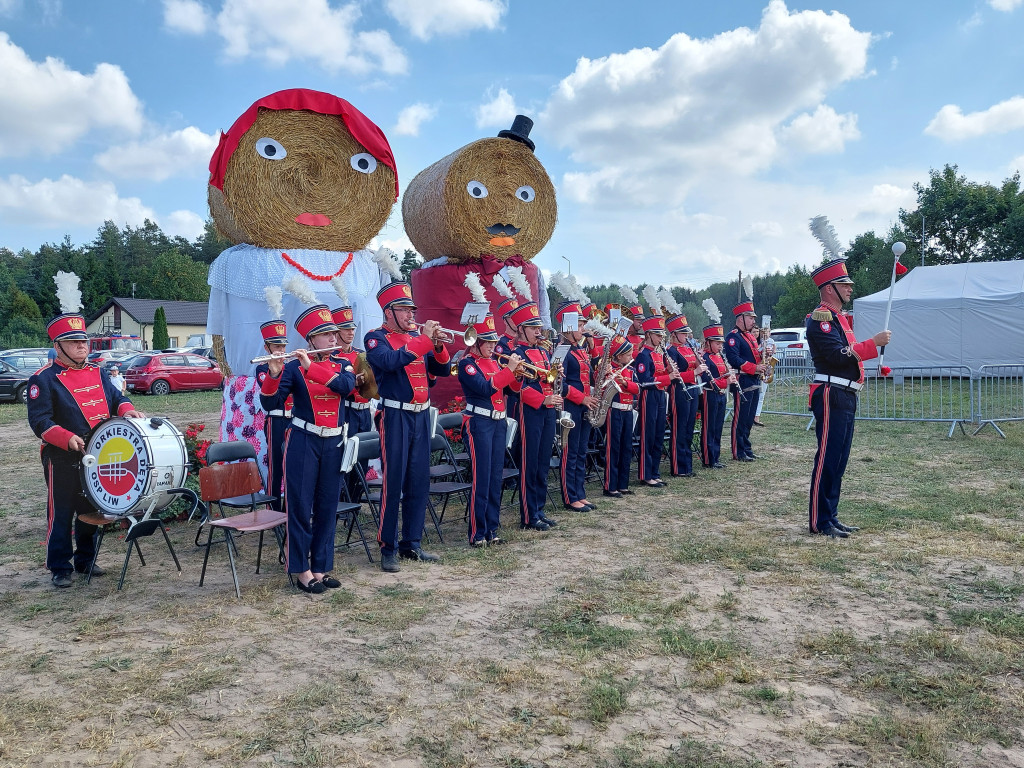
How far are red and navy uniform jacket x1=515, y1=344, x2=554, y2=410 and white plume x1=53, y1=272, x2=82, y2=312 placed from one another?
3.59m

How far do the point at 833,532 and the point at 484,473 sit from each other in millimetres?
3086

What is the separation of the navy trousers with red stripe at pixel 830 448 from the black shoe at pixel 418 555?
3333 millimetres

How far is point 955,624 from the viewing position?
4.45 meters

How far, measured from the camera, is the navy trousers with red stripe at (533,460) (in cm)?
711

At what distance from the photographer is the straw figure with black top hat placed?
9.24 meters

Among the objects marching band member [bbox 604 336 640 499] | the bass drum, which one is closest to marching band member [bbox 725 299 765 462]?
marching band member [bbox 604 336 640 499]

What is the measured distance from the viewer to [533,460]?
7.17 metres

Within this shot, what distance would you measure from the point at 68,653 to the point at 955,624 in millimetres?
5165

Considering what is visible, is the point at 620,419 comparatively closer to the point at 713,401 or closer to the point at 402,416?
the point at 713,401

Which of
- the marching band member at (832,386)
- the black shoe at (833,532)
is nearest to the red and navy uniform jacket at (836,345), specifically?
the marching band member at (832,386)

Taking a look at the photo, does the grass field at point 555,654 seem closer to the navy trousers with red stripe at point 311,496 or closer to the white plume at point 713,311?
the navy trousers with red stripe at point 311,496

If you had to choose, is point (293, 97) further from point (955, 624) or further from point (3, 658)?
point (955, 624)

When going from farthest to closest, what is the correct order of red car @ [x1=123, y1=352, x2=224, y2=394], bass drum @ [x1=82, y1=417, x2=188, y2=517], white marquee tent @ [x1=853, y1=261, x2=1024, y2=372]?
1. red car @ [x1=123, y1=352, x2=224, y2=394]
2. white marquee tent @ [x1=853, y1=261, x2=1024, y2=372]
3. bass drum @ [x1=82, y1=417, x2=188, y2=517]

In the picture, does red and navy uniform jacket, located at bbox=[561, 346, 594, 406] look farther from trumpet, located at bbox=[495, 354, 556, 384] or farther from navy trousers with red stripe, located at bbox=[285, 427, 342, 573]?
navy trousers with red stripe, located at bbox=[285, 427, 342, 573]
